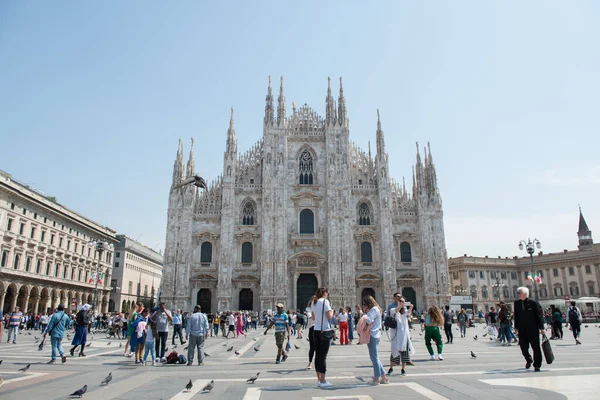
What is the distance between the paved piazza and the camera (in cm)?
658

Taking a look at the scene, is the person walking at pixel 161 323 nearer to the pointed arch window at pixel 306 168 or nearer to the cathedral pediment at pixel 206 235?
the cathedral pediment at pixel 206 235

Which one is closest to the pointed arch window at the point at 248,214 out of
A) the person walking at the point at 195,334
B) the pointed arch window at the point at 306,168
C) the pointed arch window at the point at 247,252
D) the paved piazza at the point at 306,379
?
the pointed arch window at the point at 247,252

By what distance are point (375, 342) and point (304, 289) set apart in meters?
33.2

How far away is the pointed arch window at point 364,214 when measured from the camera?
4234 centimetres

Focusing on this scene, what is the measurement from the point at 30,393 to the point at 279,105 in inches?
1529

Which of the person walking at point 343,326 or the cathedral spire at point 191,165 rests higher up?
the cathedral spire at point 191,165

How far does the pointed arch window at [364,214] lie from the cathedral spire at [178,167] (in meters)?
17.6

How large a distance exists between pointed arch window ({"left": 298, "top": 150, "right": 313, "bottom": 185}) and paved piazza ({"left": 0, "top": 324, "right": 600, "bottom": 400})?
1252 inches

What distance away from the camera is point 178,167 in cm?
4153

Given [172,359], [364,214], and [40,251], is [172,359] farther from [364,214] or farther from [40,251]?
[40,251]

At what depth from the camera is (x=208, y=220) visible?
41.0m

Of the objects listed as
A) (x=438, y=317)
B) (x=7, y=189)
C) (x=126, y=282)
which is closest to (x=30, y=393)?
(x=438, y=317)

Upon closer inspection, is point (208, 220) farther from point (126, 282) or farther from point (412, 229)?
point (126, 282)

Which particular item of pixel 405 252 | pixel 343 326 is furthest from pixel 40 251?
pixel 343 326
